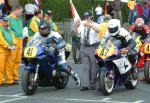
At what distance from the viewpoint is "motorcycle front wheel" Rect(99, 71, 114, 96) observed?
489 inches

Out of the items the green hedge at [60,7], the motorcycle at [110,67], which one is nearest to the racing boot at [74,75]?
the motorcycle at [110,67]

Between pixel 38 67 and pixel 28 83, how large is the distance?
45cm

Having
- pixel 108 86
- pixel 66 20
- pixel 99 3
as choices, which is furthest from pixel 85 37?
pixel 99 3

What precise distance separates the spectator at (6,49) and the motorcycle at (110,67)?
271cm

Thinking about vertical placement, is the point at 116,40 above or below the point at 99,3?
below

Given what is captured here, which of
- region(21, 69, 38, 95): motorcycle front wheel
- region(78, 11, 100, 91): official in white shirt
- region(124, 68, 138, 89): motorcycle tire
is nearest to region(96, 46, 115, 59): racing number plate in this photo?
region(78, 11, 100, 91): official in white shirt

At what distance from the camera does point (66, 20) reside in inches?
1098

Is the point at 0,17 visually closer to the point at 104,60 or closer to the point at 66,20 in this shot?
the point at 104,60

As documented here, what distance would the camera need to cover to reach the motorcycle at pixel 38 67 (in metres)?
12.7

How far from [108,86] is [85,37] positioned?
1.53 meters

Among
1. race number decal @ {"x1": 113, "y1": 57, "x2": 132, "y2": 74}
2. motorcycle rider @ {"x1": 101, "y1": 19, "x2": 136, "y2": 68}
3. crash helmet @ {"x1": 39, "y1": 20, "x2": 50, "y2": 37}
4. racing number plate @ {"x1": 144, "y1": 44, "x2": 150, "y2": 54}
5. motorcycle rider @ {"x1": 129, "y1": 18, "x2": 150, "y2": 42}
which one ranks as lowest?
race number decal @ {"x1": 113, "y1": 57, "x2": 132, "y2": 74}

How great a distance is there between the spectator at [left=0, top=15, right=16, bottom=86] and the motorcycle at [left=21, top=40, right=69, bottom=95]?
1.42 m

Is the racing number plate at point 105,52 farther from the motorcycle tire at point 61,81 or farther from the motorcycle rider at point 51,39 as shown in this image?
the motorcycle tire at point 61,81

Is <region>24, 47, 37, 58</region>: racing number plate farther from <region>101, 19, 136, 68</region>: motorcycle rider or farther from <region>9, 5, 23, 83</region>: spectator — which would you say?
<region>9, 5, 23, 83</region>: spectator
